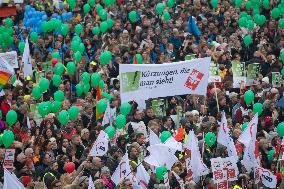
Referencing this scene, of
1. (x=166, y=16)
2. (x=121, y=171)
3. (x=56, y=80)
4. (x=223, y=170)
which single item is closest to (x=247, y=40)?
(x=166, y=16)

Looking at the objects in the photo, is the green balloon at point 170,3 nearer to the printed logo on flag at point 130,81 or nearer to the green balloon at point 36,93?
the green balloon at point 36,93

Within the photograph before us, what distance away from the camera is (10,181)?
50.3 feet

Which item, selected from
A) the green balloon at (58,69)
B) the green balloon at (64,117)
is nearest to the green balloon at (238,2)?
the green balloon at (58,69)

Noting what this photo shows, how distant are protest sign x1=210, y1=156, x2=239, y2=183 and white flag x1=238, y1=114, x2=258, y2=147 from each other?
0.64 m

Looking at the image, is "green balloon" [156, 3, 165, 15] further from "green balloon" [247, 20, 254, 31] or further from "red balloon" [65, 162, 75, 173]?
"red balloon" [65, 162, 75, 173]

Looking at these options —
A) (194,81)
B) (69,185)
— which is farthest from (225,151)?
(69,185)

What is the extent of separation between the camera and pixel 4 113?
19.0 meters

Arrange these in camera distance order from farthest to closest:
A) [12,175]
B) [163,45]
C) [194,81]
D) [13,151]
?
[163,45] < [194,81] < [13,151] < [12,175]

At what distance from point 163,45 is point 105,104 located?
3953mm

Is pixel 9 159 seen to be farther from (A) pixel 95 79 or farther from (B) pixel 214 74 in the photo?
(B) pixel 214 74

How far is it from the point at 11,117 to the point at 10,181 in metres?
3.12

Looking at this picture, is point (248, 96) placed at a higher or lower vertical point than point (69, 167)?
lower

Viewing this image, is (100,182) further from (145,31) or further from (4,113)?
(145,31)

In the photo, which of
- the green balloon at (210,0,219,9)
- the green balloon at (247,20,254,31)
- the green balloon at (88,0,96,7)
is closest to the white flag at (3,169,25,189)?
the green balloon at (247,20,254,31)
